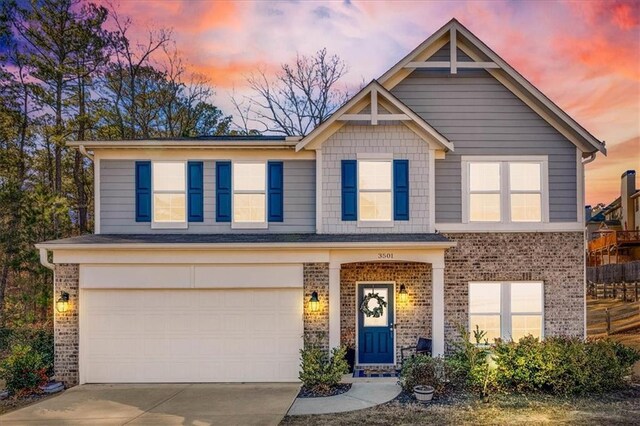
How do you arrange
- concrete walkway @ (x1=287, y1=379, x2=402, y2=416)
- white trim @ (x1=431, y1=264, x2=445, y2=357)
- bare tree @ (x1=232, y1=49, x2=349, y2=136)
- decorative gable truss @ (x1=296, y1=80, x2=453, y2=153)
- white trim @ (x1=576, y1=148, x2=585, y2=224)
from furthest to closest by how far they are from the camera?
bare tree @ (x1=232, y1=49, x2=349, y2=136) < white trim @ (x1=576, y1=148, x2=585, y2=224) < decorative gable truss @ (x1=296, y1=80, x2=453, y2=153) < white trim @ (x1=431, y1=264, x2=445, y2=357) < concrete walkway @ (x1=287, y1=379, x2=402, y2=416)

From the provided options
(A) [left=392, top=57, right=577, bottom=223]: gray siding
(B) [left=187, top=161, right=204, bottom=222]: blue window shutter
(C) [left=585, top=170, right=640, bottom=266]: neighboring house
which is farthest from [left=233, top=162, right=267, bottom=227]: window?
(C) [left=585, top=170, right=640, bottom=266]: neighboring house

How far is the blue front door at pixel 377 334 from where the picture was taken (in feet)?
37.1

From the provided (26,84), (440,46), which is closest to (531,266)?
(440,46)

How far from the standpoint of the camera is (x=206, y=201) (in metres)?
11.6

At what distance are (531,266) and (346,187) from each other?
17.3ft

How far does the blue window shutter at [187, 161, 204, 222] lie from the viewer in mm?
11539

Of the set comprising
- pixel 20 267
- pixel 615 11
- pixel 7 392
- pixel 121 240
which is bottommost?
pixel 7 392

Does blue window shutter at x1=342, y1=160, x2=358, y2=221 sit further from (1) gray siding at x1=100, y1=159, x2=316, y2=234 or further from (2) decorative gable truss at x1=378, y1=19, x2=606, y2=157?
(2) decorative gable truss at x1=378, y1=19, x2=606, y2=157

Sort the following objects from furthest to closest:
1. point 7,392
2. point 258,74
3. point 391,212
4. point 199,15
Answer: point 258,74, point 199,15, point 391,212, point 7,392

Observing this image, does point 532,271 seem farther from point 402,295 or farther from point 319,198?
point 319,198

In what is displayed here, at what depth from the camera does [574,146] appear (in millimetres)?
11445

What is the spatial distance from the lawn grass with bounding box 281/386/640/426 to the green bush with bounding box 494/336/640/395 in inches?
10.7

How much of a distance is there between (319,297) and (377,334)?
7.15 feet

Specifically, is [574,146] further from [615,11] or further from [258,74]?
[258,74]
